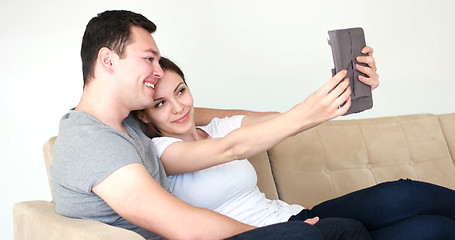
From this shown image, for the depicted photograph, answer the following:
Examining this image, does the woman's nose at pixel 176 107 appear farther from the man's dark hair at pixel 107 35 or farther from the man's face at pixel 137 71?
the man's dark hair at pixel 107 35

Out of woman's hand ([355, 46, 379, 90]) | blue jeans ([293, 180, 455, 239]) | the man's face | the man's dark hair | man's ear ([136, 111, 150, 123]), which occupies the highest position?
the man's dark hair

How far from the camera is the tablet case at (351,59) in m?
1.56

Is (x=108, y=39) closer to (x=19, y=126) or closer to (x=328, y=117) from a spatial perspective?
(x=328, y=117)

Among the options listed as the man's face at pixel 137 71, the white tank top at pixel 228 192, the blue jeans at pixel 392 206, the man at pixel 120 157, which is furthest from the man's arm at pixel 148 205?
the blue jeans at pixel 392 206

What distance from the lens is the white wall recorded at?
2525mm

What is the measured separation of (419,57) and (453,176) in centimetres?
98

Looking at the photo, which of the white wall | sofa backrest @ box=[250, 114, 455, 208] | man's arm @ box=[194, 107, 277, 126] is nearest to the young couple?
man's arm @ box=[194, 107, 277, 126]

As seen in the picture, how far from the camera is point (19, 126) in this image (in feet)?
8.30

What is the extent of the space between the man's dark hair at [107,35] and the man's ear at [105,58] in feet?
0.05

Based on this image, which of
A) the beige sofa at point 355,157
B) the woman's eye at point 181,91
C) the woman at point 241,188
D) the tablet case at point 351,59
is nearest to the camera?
the tablet case at point 351,59

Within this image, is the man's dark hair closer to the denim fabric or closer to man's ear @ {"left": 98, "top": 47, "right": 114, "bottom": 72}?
man's ear @ {"left": 98, "top": 47, "right": 114, "bottom": 72}

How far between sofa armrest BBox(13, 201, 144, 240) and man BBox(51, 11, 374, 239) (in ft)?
0.16

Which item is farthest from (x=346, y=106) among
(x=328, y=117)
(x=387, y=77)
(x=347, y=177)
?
(x=387, y=77)

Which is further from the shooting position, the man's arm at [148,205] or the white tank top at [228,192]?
the white tank top at [228,192]
